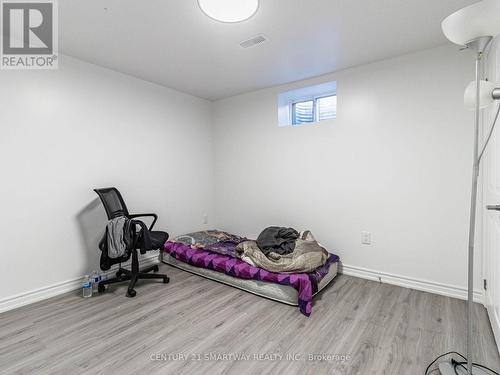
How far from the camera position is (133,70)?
2900 millimetres

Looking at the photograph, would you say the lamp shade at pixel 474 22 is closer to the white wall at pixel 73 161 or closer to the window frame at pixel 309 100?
the window frame at pixel 309 100

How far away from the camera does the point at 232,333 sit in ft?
6.08

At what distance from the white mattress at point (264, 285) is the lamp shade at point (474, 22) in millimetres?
2046

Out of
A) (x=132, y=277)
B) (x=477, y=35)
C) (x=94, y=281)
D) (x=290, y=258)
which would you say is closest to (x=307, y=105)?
(x=290, y=258)

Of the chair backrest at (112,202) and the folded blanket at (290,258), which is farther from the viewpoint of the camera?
the chair backrest at (112,202)

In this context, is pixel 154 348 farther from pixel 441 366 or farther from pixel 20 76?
pixel 20 76

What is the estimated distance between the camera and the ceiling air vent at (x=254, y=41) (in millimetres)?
2195

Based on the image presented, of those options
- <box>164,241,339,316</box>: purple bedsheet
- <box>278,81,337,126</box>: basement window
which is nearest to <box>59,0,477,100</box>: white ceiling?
<box>278,81,337,126</box>: basement window

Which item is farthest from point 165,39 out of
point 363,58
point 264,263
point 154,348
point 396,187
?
point 396,187

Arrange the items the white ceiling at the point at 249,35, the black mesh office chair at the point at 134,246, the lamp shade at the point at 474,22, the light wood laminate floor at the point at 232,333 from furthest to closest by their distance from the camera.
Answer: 1. the black mesh office chair at the point at 134,246
2. the white ceiling at the point at 249,35
3. the light wood laminate floor at the point at 232,333
4. the lamp shade at the point at 474,22

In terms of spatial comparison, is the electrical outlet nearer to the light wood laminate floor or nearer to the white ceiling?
the light wood laminate floor

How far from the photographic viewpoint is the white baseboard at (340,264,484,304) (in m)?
2.28

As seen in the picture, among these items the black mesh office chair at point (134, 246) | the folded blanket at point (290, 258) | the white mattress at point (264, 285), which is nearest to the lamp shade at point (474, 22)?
the folded blanket at point (290, 258)

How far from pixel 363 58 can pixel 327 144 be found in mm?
962
